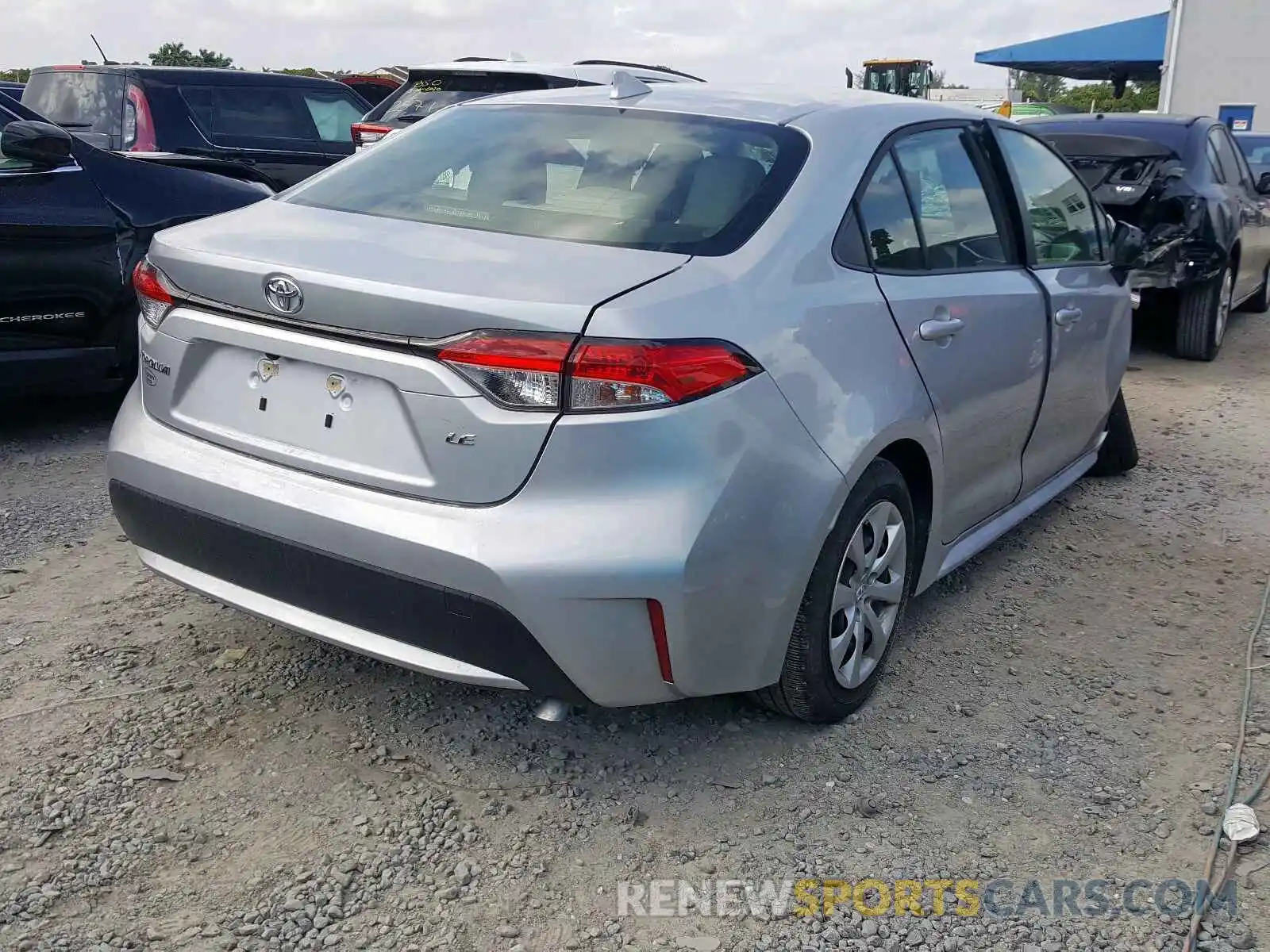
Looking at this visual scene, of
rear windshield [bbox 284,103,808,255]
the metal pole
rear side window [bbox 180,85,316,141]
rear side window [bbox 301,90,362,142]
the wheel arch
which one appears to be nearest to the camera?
rear windshield [bbox 284,103,808,255]

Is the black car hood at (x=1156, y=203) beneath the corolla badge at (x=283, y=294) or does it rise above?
beneath

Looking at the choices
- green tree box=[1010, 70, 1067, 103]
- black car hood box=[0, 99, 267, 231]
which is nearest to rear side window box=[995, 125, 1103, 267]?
black car hood box=[0, 99, 267, 231]

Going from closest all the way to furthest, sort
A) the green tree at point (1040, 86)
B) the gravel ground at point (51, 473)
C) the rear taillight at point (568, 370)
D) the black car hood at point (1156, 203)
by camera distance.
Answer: the rear taillight at point (568, 370) < the gravel ground at point (51, 473) < the black car hood at point (1156, 203) < the green tree at point (1040, 86)

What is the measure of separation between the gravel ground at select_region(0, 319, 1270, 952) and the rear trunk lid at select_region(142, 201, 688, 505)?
0.75m

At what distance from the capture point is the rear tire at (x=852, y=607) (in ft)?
9.12

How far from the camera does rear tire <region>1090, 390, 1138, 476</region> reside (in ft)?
16.6

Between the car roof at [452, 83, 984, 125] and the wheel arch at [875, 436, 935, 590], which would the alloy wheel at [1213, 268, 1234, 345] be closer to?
the car roof at [452, 83, 984, 125]

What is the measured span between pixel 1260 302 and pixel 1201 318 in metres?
2.79

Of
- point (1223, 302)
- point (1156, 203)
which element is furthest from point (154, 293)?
point (1223, 302)

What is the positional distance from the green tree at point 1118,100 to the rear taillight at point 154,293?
1311 inches

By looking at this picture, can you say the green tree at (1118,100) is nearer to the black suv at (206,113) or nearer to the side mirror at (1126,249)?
the black suv at (206,113)

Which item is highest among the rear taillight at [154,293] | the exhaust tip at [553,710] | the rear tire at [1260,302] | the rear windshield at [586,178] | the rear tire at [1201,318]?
the rear windshield at [586,178]

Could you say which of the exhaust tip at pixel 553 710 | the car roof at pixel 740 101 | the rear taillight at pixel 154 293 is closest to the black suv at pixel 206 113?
the car roof at pixel 740 101

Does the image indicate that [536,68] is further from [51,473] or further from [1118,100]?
[1118,100]
